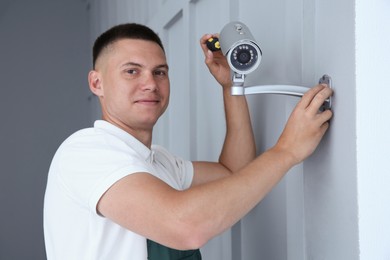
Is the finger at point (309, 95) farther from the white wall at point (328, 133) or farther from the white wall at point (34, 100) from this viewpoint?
the white wall at point (34, 100)

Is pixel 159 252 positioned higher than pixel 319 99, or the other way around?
pixel 319 99

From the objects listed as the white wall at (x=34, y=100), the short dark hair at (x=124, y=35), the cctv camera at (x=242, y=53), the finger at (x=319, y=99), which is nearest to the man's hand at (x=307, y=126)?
the finger at (x=319, y=99)

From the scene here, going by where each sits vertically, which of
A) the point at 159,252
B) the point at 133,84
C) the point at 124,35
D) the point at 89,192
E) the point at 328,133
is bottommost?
the point at 159,252


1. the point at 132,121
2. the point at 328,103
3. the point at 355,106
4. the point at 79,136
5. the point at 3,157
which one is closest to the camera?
the point at 355,106

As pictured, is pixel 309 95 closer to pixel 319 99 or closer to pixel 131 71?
pixel 319 99

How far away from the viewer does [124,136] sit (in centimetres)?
111

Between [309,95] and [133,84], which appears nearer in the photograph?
[309,95]

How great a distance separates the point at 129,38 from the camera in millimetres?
1186

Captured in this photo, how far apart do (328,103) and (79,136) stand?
1.72 feet

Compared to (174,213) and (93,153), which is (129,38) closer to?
(93,153)

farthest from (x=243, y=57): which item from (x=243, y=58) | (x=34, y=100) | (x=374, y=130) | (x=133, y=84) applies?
(x=34, y=100)

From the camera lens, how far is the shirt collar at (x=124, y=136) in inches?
42.9

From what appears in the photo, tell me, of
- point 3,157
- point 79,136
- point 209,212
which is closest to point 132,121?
point 79,136

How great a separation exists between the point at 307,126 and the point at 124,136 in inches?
18.7
